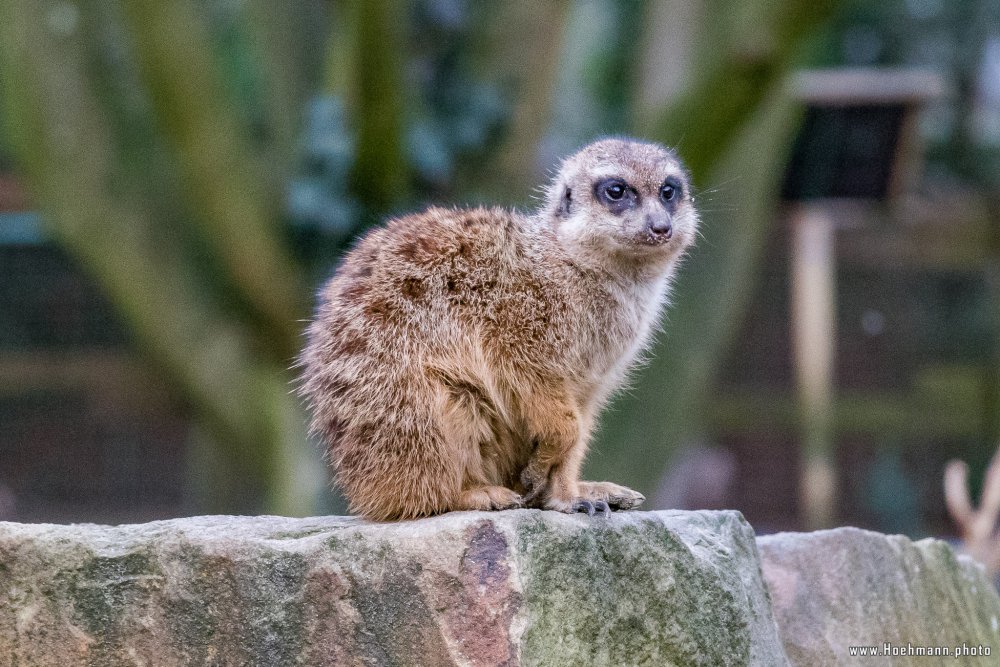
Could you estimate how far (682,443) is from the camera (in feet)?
25.7

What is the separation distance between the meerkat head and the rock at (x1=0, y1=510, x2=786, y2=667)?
36.3 inches

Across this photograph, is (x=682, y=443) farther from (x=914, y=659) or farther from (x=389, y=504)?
(x=389, y=504)

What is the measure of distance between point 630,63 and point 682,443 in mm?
4497

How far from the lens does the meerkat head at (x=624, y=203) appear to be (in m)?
3.83

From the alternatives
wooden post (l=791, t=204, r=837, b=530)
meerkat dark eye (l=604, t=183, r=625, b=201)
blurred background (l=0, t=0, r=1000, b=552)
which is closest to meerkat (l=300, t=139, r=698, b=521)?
meerkat dark eye (l=604, t=183, r=625, b=201)

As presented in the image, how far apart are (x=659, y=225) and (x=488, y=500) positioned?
97cm

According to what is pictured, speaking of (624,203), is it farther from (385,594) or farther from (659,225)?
(385,594)

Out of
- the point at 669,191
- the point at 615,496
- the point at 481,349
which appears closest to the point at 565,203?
the point at 669,191

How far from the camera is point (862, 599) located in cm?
392

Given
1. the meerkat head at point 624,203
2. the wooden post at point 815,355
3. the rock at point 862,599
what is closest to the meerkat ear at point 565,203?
the meerkat head at point 624,203

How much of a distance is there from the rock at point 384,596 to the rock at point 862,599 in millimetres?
586

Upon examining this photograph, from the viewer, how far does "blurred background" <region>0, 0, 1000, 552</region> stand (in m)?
6.67

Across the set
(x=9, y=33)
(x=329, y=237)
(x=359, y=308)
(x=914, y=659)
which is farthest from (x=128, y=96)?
(x=914, y=659)

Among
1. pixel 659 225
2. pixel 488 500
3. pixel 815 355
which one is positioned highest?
pixel 659 225
